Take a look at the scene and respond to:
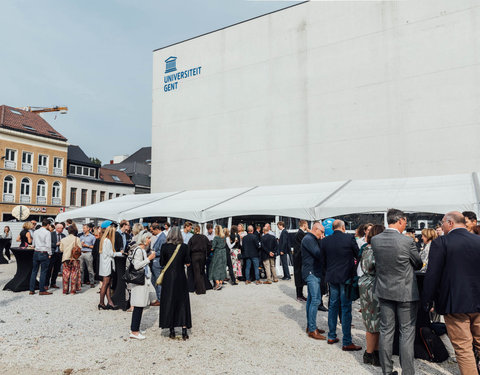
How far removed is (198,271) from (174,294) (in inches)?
146

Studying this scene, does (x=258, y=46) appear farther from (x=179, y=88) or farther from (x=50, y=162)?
(x=50, y=162)

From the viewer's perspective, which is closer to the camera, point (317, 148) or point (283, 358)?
point (283, 358)

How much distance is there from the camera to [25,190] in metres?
35.1

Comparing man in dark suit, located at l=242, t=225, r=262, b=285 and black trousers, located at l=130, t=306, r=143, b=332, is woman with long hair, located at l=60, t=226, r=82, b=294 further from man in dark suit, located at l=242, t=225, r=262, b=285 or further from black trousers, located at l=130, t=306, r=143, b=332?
man in dark suit, located at l=242, t=225, r=262, b=285

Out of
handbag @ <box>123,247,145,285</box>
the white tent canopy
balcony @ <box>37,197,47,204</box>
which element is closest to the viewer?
handbag @ <box>123,247,145,285</box>

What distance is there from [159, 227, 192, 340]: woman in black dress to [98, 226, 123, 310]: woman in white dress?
231cm

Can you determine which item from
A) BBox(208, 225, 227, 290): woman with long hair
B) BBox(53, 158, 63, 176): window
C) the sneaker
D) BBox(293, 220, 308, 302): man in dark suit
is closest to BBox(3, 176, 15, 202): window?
BBox(53, 158, 63, 176): window

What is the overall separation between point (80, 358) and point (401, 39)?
17.7 metres

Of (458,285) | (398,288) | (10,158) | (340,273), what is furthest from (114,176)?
(458,285)

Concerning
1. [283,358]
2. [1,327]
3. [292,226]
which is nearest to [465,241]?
[283,358]

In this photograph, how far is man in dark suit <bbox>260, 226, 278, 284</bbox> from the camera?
10.7m

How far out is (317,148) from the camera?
1881 cm

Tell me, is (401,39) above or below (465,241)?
above

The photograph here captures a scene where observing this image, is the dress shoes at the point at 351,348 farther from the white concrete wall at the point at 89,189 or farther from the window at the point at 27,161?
the white concrete wall at the point at 89,189
